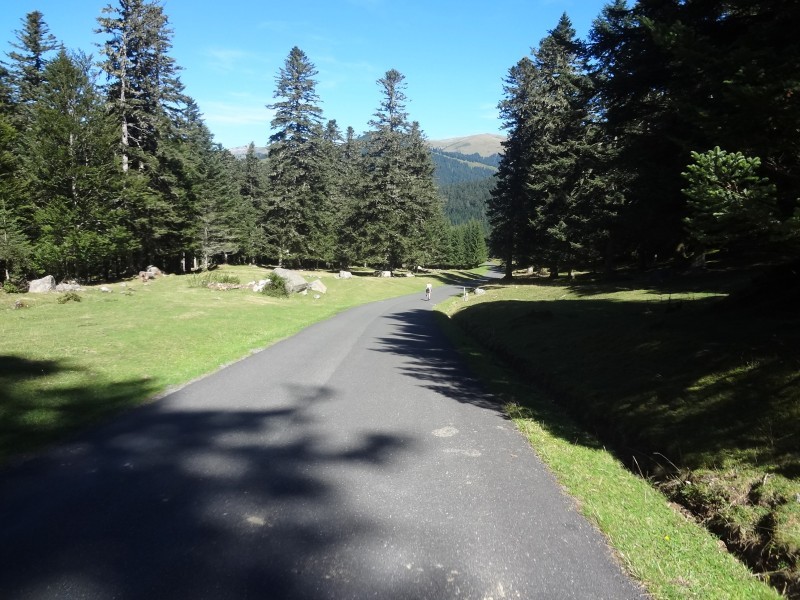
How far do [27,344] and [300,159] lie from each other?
37.5 metres

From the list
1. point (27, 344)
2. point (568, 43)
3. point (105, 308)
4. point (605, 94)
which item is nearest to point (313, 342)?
point (27, 344)

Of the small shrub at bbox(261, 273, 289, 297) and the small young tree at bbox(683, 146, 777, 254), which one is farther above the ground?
the small young tree at bbox(683, 146, 777, 254)

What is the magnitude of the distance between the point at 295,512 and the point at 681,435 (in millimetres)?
5265

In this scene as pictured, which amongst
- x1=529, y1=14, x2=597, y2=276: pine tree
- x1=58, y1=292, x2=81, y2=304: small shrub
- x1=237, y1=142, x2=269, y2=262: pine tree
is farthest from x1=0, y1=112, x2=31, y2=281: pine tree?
x1=529, y1=14, x2=597, y2=276: pine tree

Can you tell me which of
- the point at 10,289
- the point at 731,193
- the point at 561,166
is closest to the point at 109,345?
the point at 731,193

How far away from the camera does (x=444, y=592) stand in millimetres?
3439

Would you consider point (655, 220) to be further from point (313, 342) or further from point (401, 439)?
point (313, 342)

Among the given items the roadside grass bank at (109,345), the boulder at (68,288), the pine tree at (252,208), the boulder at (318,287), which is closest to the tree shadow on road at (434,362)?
the roadside grass bank at (109,345)

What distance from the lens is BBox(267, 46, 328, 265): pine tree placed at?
45644mm

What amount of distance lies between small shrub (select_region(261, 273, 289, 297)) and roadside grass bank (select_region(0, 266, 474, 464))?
2.50 m

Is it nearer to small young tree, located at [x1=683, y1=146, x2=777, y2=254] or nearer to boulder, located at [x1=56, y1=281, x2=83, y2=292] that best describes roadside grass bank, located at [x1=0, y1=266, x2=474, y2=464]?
boulder, located at [x1=56, y1=281, x2=83, y2=292]

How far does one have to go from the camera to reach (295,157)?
1801 inches

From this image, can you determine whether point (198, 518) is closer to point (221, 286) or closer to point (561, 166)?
point (221, 286)

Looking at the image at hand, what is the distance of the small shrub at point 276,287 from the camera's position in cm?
3008
